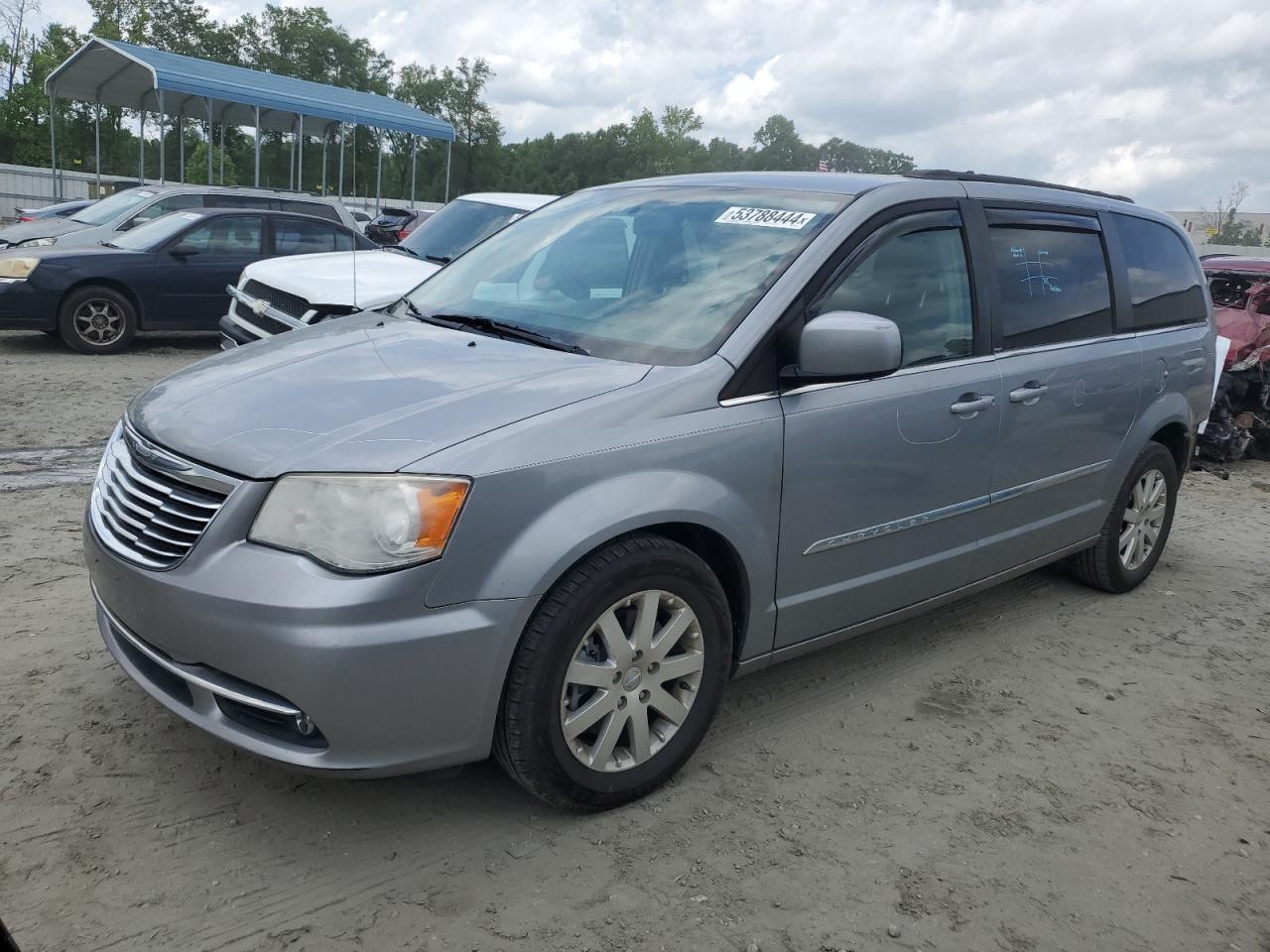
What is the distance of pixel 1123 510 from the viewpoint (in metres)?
4.94

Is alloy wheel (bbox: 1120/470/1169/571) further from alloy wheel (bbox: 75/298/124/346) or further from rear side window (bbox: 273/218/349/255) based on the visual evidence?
alloy wheel (bbox: 75/298/124/346)

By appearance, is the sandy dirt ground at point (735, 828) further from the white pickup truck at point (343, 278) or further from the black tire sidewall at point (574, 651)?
the white pickup truck at point (343, 278)

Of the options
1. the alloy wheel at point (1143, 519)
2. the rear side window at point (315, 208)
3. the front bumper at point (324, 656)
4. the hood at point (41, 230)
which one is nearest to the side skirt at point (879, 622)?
the alloy wheel at point (1143, 519)

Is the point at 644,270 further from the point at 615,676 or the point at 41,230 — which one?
the point at 41,230

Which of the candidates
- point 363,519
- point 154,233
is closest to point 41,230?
point 154,233

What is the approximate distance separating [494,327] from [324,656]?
4.82ft

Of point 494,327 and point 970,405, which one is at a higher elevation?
point 494,327

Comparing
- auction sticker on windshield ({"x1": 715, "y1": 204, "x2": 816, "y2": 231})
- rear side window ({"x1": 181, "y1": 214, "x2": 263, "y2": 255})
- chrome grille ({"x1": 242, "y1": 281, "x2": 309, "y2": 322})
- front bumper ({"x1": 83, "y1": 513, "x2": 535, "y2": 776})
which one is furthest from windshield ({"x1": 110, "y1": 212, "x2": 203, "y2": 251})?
front bumper ({"x1": 83, "y1": 513, "x2": 535, "y2": 776})

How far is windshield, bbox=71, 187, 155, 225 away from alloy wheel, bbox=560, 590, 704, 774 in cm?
1203

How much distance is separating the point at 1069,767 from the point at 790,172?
2309mm

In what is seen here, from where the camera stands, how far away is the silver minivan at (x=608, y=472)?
2.48 meters

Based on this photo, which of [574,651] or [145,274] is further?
[145,274]

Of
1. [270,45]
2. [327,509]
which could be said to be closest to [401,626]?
[327,509]

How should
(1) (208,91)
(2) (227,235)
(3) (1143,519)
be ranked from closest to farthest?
1. (3) (1143,519)
2. (2) (227,235)
3. (1) (208,91)
